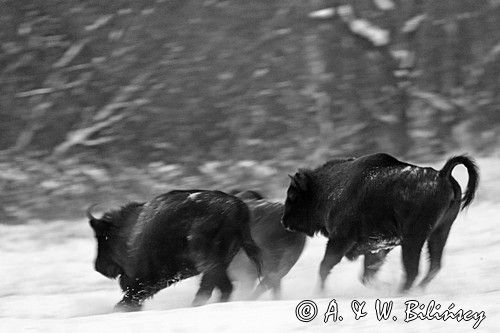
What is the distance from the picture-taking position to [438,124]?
15172 millimetres

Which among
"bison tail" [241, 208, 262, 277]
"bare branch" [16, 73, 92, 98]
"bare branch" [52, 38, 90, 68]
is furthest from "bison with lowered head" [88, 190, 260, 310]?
"bare branch" [52, 38, 90, 68]

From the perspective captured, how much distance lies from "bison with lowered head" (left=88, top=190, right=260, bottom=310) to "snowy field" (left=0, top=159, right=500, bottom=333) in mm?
309

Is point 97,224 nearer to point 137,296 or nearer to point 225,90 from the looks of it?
point 137,296

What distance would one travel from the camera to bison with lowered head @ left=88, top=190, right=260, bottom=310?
25.4 ft

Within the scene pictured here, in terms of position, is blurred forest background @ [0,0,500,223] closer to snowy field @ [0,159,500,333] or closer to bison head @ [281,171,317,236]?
snowy field @ [0,159,500,333]

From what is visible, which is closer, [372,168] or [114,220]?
[372,168]

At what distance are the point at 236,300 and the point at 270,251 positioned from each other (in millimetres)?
495

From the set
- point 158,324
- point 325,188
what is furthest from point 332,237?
point 158,324

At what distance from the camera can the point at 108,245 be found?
8.35 m

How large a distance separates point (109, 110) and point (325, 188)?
26.6ft

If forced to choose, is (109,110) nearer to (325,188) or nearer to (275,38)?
(275,38)

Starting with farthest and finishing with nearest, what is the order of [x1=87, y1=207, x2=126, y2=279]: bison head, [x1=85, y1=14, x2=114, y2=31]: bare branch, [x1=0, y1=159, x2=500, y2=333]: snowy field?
[x1=85, y1=14, x2=114, y2=31]: bare branch < [x1=87, y1=207, x2=126, y2=279]: bison head < [x1=0, y1=159, x2=500, y2=333]: snowy field

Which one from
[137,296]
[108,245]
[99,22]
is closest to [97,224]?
[108,245]

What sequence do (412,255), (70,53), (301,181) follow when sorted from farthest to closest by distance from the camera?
1. (70,53)
2. (301,181)
3. (412,255)
